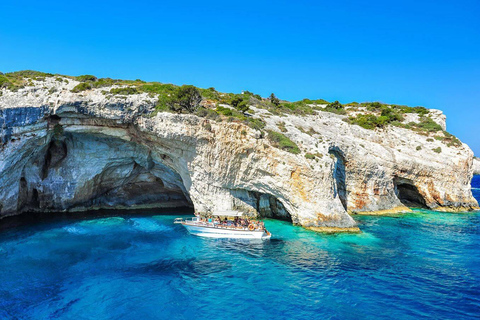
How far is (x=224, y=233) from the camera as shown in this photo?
1078 inches

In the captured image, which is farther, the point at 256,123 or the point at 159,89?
the point at 159,89

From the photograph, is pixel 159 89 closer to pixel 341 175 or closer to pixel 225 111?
pixel 225 111

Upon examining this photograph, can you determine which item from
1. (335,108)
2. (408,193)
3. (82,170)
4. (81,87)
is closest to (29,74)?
(81,87)

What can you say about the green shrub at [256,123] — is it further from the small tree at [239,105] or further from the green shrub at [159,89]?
the green shrub at [159,89]

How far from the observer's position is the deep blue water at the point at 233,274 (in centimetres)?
1538

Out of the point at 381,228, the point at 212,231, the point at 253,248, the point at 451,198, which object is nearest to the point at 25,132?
the point at 212,231

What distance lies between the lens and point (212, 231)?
2750cm

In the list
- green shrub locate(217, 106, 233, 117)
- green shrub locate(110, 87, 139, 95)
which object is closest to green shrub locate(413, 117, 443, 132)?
green shrub locate(217, 106, 233, 117)

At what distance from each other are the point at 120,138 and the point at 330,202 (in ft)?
80.0

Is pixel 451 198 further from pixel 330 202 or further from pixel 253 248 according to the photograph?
pixel 253 248

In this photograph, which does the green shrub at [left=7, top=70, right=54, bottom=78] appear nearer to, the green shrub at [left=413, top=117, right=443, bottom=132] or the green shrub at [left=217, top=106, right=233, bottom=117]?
the green shrub at [left=217, top=106, right=233, bottom=117]

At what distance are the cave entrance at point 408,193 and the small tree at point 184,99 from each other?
101ft

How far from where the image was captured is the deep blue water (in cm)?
1538

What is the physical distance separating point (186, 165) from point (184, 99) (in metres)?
7.79
